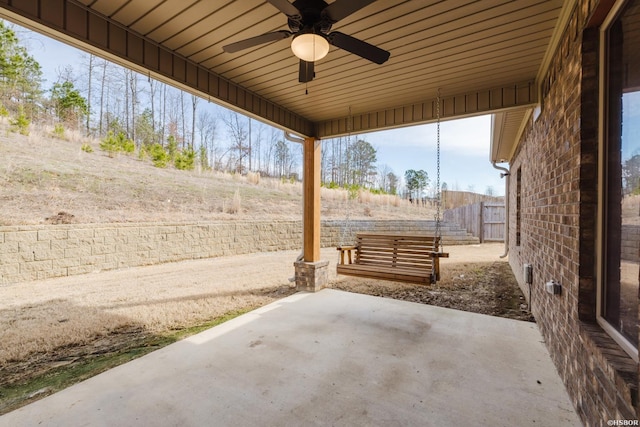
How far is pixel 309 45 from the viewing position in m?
1.93

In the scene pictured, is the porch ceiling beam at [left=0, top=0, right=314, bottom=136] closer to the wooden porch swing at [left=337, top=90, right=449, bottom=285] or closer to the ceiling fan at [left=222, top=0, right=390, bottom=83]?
the ceiling fan at [left=222, top=0, right=390, bottom=83]

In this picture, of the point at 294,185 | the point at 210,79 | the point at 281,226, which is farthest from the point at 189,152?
the point at 210,79

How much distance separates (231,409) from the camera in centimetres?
183

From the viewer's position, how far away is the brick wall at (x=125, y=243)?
4.96 m

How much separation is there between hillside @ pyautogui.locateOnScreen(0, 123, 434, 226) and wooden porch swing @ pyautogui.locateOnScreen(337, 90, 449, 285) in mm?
5672

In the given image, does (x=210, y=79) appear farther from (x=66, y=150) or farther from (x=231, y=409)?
(x=66, y=150)

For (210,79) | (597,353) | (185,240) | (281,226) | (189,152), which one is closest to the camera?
(597,353)

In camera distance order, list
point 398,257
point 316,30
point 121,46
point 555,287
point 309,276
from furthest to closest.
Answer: point 309,276 → point 398,257 → point 121,46 → point 555,287 → point 316,30

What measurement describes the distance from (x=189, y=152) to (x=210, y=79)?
33.8ft

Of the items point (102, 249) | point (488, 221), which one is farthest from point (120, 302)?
point (488, 221)

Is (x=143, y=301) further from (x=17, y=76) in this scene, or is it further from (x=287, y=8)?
(x=17, y=76)

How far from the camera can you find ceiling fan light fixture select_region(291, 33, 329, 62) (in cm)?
189

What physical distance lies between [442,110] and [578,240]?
248 centimetres

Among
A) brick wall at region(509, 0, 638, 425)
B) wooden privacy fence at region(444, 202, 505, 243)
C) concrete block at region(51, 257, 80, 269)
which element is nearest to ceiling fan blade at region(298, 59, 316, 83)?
brick wall at region(509, 0, 638, 425)
